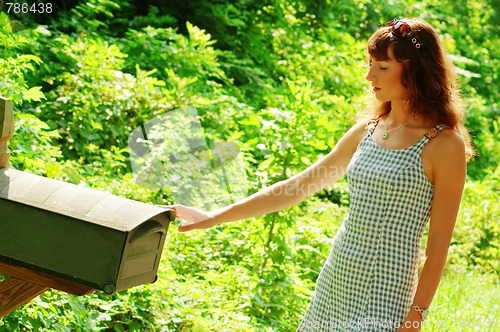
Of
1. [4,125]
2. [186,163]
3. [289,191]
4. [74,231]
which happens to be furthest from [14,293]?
[186,163]

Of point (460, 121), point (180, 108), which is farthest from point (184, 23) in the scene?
point (460, 121)

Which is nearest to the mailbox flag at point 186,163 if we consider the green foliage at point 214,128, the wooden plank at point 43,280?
the green foliage at point 214,128

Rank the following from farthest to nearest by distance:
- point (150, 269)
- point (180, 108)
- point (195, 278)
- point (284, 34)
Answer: point (284, 34)
point (180, 108)
point (195, 278)
point (150, 269)

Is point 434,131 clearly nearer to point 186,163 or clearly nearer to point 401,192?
point 401,192

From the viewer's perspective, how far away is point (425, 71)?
2627 millimetres

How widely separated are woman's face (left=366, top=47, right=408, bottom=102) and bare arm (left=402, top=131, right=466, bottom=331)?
24 cm

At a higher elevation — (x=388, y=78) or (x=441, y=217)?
(x=388, y=78)

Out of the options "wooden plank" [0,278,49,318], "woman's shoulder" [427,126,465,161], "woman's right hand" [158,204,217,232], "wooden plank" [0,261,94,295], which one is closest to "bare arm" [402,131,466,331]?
"woman's shoulder" [427,126,465,161]

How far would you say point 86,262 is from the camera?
2.19m

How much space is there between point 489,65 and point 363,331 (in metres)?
10.9

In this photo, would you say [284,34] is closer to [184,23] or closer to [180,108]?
[184,23]

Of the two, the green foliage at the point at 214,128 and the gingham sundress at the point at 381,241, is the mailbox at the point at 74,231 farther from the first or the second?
the green foliage at the point at 214,128

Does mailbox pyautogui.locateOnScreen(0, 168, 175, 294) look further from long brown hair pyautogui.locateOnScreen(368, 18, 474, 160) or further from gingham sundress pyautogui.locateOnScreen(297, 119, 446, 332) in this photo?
long brown hair pyautogui.locateOnScreen(368, 18, 474, 160)

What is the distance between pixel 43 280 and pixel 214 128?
4.65 meters
